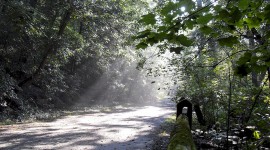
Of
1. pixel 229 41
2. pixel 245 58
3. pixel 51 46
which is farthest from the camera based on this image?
pixel 51 46

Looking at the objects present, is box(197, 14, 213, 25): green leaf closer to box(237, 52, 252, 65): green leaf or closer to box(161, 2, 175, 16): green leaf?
box(161, 2, 175, 16): green leaf

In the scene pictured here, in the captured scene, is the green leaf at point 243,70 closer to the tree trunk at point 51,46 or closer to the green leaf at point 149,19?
the green leaf at point 149,19

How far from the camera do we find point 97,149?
9445 mm

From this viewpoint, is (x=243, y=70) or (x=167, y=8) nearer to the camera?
(x=167, y=8)

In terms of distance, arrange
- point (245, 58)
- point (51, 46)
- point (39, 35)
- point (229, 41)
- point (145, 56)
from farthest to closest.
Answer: point (145, 56) < point (51, 46) < point (39, 35) < point (245, 58) < point (229, 41)

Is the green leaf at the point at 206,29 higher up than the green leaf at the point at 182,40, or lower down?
higher up

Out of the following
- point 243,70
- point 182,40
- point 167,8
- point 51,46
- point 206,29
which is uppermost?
point 51,46

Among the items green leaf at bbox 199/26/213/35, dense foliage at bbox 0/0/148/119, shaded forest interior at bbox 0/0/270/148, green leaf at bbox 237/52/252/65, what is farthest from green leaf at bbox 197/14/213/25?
dense foliage at bbox 0/0/148/119

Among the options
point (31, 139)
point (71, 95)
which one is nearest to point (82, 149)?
point (31, 139)

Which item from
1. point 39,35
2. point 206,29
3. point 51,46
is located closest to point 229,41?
point 206,29

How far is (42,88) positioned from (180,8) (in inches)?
841

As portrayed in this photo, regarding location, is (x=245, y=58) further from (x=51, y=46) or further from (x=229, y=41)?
(x=51, y=46)

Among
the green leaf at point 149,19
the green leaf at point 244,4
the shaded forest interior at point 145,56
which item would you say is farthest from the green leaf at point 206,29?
the green leaf at point 149,19

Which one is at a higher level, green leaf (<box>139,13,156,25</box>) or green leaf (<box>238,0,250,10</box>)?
green leaf (<box>238,0,250,10</box>)
